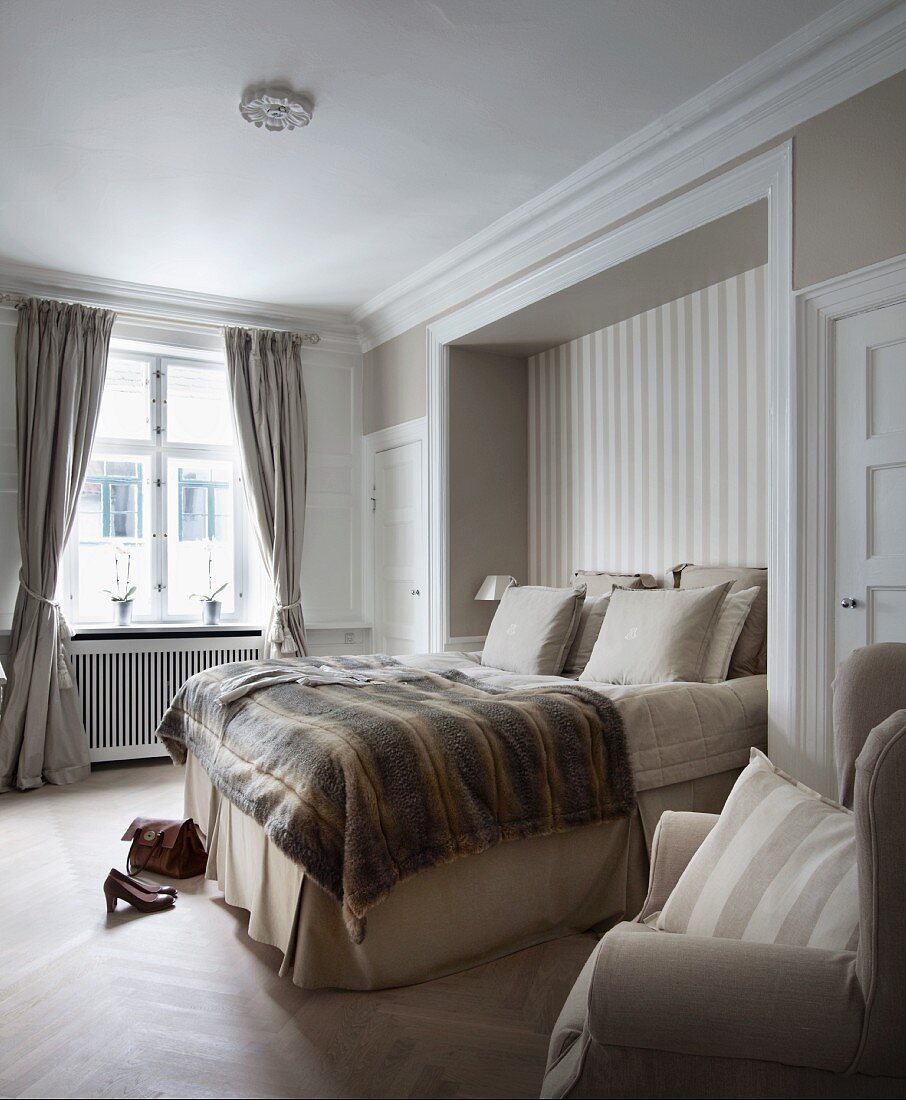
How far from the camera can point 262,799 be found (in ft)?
7.91

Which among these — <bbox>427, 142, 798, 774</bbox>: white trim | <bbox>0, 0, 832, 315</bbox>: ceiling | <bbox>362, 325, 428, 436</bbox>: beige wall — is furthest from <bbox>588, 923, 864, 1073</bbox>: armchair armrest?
<bbox>362, 325, 428, 436</bbox>: beige wall

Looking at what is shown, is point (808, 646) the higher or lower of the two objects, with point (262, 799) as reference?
higher

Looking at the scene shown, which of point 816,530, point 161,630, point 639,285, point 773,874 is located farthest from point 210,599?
point 773,874

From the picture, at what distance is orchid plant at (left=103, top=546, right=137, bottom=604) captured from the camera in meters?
5.06

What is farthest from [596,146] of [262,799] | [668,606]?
[262,799]

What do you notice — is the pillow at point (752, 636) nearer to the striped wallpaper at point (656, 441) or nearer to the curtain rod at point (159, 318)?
the striped wallpaper at point (656, 441)

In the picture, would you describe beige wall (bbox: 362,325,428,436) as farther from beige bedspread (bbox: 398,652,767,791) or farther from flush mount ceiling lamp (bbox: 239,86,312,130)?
beige bedspread (bbox: 398,652,767,791)

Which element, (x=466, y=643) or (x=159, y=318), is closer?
(x=466, y=643)

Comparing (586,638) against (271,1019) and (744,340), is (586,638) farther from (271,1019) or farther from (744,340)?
(271,1019)

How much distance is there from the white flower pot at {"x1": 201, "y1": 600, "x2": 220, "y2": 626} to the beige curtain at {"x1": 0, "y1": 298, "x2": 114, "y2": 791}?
82 centimetres

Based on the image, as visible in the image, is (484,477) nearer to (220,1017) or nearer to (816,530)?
(816,530)

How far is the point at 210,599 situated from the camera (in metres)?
5.25

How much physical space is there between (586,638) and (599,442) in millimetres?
1226

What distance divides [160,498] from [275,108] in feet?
9.19
